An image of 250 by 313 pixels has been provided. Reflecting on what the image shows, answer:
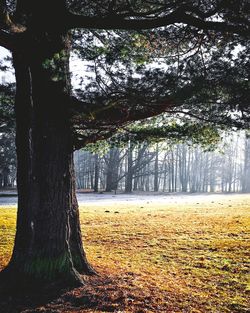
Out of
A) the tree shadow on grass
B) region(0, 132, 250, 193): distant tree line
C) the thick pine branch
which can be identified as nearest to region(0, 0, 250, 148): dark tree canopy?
the thick pine branch

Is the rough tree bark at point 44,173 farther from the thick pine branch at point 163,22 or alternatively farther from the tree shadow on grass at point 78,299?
the thick pine branch at point 163,22

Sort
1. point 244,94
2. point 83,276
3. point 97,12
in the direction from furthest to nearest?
point 97,12 → point 83,276 → point 244,94

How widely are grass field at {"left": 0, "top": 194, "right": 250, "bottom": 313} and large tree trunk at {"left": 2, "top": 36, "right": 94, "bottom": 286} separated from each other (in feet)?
1.94

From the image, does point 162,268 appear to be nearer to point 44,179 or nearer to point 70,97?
point 44,179

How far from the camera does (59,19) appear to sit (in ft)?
16.4

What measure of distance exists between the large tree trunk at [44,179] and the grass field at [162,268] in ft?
1.94

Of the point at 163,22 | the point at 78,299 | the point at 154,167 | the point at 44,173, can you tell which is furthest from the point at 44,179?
the point at 154,167

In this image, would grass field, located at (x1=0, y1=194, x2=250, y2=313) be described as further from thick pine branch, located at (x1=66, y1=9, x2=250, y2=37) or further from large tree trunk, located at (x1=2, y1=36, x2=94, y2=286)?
thick pine branch, located at (x1=66, y1=9, x2=250, y2=37)

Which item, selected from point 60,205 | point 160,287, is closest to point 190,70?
point 60,205

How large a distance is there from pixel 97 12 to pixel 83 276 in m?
4.57

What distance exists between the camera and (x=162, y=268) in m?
6.10

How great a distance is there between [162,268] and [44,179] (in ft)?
9.23

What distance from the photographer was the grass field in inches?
170

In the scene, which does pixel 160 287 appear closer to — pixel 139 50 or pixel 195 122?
pixel 195 122
